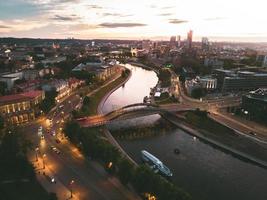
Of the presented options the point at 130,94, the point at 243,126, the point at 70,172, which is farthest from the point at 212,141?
the point at 130,94

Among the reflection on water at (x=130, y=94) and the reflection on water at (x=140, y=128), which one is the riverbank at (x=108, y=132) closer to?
the reflection on water at (x=130, y=94)

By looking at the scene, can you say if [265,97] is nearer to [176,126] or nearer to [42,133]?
[176,126]

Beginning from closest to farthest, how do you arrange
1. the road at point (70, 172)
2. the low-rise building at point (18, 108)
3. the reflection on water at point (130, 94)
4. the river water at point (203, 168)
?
the road at point (70, 172)
the river water at point (203, 168)
the low-rise building at point (18, 108)
the reflection on water at point (130, 94)

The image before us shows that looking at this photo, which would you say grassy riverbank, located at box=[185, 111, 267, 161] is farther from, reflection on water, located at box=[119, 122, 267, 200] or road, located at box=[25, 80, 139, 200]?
road, located at box=[25, 80, 139, 200]

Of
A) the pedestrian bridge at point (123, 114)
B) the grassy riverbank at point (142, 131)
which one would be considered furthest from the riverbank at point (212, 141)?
the pedestrian bridge at point (123, 114)

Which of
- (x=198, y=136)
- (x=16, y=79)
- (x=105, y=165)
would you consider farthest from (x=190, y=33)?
(x=105, y=165)

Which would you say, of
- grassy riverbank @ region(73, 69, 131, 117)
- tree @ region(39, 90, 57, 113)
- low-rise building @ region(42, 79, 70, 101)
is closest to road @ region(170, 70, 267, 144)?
grassy riverbank @ region(73, 69, 131, 117)
